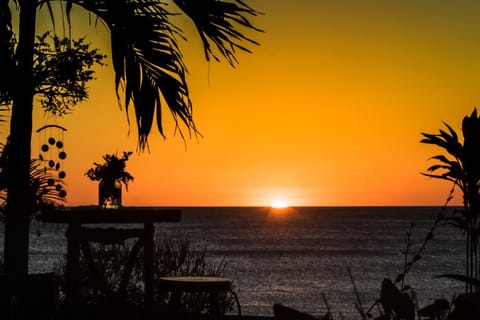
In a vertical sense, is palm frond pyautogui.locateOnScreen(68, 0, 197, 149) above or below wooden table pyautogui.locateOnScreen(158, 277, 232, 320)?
above

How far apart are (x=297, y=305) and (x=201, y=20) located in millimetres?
21703

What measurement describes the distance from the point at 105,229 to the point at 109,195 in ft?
0.81

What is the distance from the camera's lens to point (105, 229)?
5566 millimetres

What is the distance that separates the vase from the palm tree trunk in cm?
50

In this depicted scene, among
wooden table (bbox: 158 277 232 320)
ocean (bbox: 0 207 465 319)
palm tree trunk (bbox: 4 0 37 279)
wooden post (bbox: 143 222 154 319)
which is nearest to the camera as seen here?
wooden table (bbox: 158 277 232 320)

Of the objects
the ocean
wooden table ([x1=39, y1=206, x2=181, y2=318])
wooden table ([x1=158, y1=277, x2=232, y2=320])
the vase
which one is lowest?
the ocean

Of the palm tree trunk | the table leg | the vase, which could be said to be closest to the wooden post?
the vase

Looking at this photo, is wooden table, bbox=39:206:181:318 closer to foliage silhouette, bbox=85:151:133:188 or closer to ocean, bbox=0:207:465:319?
foliage silhouette, bbox=85:151:133:188

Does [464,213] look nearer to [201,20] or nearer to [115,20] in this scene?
[201,20]

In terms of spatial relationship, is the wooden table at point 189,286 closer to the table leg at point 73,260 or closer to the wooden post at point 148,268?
the wooden post at point 148,268

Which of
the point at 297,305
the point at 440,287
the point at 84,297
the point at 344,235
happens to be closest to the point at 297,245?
the point at 344,235

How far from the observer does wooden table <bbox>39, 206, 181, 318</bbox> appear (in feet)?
17.6

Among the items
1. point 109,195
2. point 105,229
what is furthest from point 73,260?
point 109,195

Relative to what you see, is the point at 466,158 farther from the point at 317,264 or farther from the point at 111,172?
the point at 317,264
